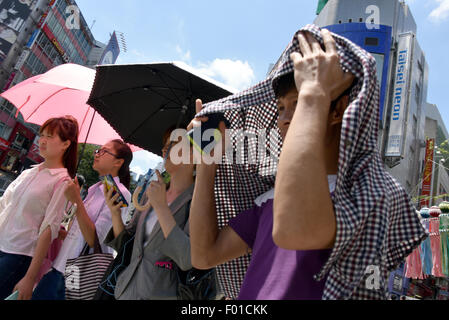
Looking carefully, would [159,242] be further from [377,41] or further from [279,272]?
[377,41]

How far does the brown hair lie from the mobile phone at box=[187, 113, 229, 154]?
1902 mm

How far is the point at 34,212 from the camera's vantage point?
2.42 meters

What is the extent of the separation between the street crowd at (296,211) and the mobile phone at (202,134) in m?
0.06

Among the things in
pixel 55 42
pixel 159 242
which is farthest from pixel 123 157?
pixel 55 42

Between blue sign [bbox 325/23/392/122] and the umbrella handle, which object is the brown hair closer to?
the umbrella handle

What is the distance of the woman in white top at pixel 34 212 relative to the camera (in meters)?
2.22

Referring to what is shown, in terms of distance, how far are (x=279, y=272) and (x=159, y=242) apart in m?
1.06

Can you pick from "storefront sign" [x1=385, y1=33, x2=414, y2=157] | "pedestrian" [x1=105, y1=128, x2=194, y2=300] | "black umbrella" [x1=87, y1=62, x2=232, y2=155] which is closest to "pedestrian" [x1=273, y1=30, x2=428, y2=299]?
"pedestrian" [x1=105, y1=128, x2=194, y2=300]

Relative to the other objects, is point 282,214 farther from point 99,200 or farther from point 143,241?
point 99,200

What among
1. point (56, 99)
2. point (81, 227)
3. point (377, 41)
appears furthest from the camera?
point (377, 41)

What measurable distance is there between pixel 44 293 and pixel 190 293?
52.1 inches

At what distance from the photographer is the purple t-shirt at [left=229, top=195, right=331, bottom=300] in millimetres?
834

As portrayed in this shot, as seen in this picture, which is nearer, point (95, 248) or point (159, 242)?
point (159, 242)

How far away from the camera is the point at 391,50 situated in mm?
18703
